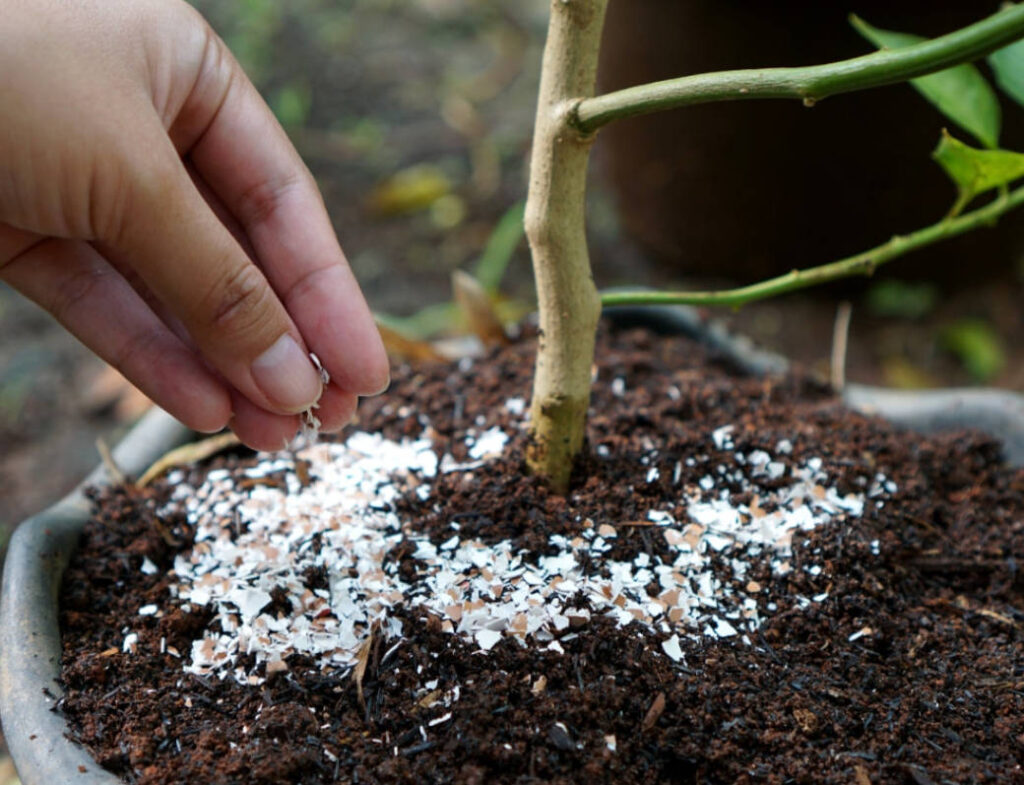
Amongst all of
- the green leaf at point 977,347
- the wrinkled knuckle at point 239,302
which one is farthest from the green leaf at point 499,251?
the wrinkled knuckle at point 239,302

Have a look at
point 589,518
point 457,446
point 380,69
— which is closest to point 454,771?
point 589,518

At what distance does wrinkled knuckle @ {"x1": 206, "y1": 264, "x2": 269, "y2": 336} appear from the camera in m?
0.67

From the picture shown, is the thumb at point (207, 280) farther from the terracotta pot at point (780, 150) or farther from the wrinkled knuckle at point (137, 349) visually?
the terracotta pot at point (780, 150)

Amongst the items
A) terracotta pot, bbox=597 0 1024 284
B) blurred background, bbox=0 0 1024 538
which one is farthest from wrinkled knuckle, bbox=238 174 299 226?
terracotta pot, bbox=597 0 1024 284

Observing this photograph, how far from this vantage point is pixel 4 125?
22.6 inches

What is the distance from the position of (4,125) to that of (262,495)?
470 mm

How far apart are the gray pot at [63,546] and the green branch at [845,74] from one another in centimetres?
62

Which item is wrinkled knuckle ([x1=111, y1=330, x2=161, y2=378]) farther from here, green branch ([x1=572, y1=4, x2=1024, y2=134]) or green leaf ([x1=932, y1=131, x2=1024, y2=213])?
green leaf ([x1=932, y1=131, x2=1024, y2=213])

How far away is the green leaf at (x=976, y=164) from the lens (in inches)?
32.5

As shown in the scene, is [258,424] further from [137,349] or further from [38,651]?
[38,651]

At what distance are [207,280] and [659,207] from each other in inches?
58.0

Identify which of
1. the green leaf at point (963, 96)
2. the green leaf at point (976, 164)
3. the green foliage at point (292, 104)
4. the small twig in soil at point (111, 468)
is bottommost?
the green foliage at point (292, 104)

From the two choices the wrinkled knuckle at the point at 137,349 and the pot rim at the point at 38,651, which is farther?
the wrinkled knuckle at the point at 137,349

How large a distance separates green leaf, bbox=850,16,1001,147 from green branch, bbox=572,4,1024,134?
14.5 inches
